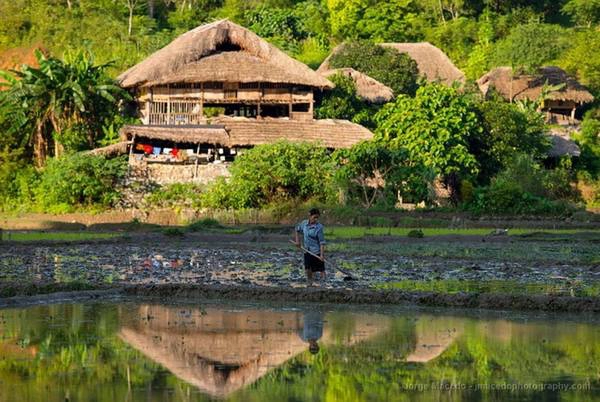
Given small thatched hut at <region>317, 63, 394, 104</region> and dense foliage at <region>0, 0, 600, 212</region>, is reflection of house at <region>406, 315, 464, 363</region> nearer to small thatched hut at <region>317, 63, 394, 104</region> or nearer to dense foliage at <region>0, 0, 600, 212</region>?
dense foliage at <region>0, 0, 600, 212</region>

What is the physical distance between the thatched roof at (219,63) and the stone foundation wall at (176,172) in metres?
3.56

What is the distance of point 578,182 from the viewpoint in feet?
137

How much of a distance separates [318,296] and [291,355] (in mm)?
3745

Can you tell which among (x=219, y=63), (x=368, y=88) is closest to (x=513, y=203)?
(x=368, y=88)

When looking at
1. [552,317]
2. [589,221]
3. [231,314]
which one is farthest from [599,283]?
[589,221]

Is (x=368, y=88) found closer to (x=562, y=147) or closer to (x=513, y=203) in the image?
(x=562, y=147)

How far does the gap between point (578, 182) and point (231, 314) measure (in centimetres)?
3077

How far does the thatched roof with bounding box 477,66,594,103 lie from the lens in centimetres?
4675

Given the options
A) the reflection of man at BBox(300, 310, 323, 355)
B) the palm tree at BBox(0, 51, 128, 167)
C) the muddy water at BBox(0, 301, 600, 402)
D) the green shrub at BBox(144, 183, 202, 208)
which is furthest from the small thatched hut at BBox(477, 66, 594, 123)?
the muddy water at BBox(0, 301, 600, 402)

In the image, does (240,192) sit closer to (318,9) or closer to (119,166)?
(119,166)

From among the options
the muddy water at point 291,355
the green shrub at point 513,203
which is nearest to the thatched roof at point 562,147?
the green shrub at point 513,203

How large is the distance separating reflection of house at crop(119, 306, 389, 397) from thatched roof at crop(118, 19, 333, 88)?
25325 millimetres

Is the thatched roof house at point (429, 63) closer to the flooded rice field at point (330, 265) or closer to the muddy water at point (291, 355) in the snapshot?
the flooded rice field at point (330, 265)

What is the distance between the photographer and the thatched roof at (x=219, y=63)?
38531mm
